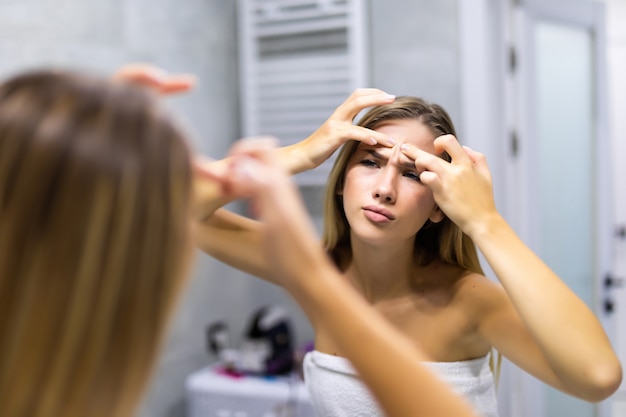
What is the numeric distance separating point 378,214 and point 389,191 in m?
0.04

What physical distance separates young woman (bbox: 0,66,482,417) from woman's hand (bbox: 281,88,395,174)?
0.51 meters

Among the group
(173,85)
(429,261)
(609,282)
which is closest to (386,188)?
(429,261)

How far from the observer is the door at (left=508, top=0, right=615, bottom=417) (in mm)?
2197

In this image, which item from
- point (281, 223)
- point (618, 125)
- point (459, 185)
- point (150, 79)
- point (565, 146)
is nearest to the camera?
point (281, 223)

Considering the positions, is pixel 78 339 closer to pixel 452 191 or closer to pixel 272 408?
pixel 452 191

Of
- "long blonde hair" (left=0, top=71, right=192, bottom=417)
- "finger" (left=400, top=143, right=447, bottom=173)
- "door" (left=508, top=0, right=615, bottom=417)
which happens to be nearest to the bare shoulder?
"finger" (left=400, top=143, right=447, bottom=173)

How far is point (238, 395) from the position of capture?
2107 millimetres

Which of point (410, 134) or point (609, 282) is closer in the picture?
point (410, 134)

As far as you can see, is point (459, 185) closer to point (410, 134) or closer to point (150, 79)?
point (410, 134)

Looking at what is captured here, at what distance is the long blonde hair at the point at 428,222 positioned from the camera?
1.07 meters

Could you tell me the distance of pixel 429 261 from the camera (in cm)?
114

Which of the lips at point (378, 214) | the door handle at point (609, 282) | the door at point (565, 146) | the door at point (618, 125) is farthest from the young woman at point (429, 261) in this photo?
the door at point (618, 125)

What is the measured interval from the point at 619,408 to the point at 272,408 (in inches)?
62.5

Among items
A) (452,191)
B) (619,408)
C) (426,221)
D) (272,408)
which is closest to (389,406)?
(452,191)
